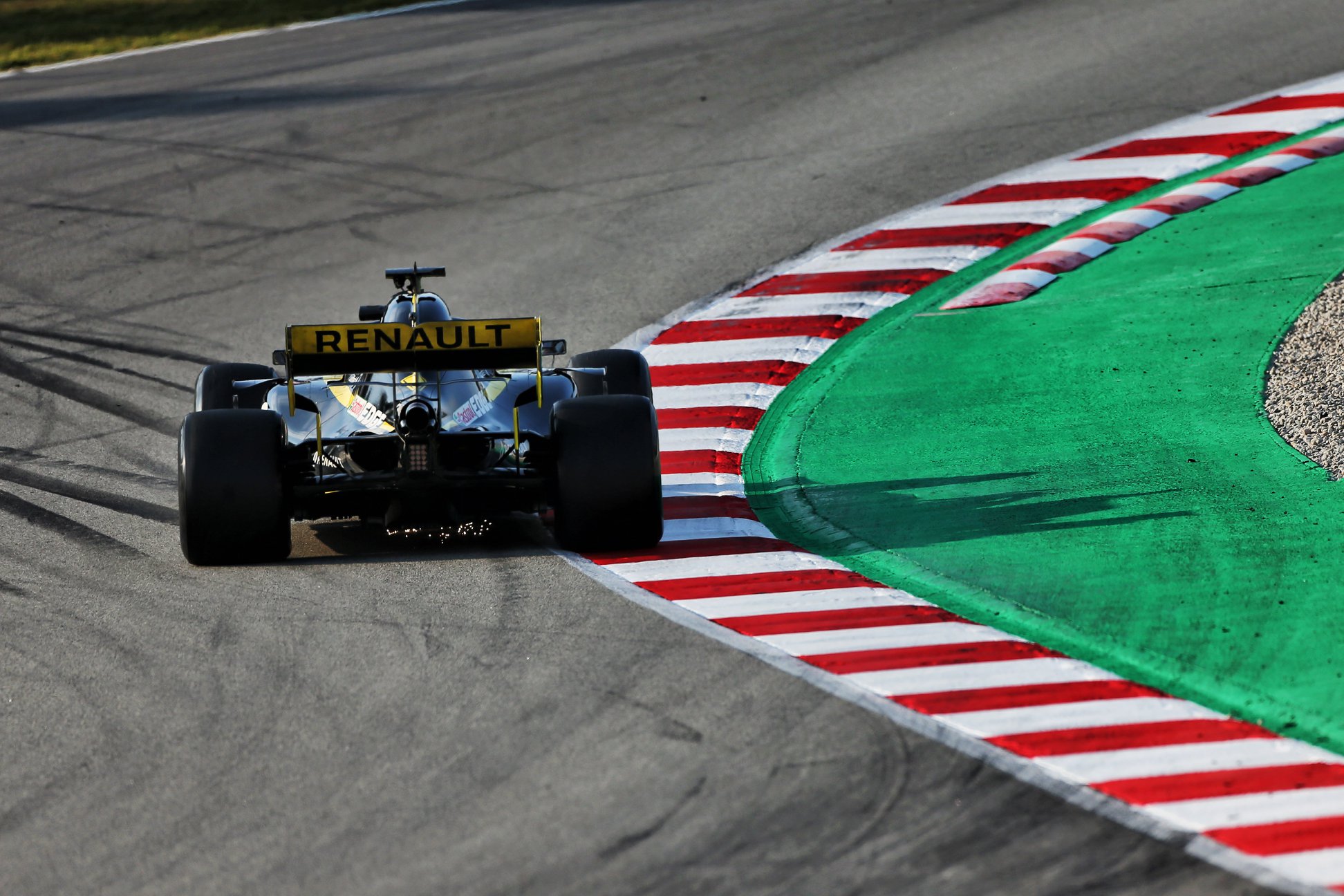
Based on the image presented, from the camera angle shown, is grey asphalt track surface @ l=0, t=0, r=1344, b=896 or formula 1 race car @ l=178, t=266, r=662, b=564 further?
formula 1 race car @ l=178, t=266, r=662, b=564

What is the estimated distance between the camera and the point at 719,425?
12836 millimetres

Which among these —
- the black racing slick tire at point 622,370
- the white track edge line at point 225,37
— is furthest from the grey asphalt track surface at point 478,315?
the black racing slick tire at point 622,370

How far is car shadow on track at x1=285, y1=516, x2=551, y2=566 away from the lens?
34.0 feet

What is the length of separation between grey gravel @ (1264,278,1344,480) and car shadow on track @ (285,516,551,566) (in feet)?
16.0

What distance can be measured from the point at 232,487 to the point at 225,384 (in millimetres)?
1908

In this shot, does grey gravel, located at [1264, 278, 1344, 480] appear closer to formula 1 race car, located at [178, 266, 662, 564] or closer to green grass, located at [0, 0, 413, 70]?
formula 1 race car, located at [178, 266, 662, 564]

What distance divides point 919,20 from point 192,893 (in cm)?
1781

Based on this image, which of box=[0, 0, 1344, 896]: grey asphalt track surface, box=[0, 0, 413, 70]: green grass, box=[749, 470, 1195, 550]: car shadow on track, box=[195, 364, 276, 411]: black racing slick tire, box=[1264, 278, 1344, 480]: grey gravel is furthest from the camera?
box=[0, 0, 413, 70]: green grass

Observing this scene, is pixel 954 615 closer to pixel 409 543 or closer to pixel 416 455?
pixel 416 455

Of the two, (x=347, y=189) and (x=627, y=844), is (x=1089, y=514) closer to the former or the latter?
(x=627, y=844)

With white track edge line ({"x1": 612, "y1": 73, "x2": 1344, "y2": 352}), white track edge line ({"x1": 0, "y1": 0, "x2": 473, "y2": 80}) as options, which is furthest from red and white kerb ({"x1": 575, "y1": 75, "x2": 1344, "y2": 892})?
white track edge line ({"x1": 0, "y1": 0, "x2": 473, "y2": 80})

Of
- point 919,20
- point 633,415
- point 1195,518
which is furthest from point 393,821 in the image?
point 919,20

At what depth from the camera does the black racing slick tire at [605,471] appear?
10016 mm

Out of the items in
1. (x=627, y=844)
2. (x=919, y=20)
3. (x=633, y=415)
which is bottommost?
(x=627, y=844)
